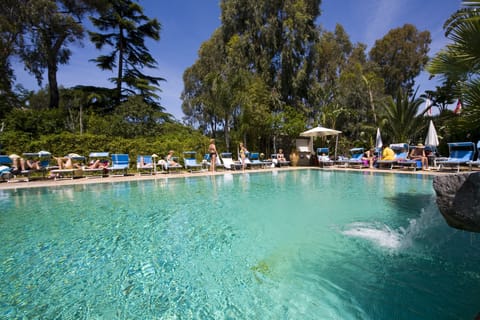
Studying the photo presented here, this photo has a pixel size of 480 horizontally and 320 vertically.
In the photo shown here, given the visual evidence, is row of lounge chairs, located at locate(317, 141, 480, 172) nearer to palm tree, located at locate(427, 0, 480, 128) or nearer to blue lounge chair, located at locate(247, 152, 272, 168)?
blue lounge chair, located at locate(247, 152, 272, 168)

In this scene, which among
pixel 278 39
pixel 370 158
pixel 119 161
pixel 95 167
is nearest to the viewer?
pixel 95 167

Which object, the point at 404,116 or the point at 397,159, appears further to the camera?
the point at 404,116

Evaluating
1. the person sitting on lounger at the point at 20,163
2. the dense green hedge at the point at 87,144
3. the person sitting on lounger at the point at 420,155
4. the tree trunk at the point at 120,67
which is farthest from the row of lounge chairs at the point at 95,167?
the tree trunk at the point at 120,67

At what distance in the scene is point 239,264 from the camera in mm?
2781

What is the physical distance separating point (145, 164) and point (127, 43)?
48.8 feet

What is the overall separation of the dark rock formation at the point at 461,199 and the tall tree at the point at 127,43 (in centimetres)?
2270

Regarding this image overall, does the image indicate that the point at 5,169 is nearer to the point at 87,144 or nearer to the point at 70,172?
the point at 70,172

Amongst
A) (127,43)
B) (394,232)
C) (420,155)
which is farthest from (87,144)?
(420,155)

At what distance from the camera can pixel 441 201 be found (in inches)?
83.2

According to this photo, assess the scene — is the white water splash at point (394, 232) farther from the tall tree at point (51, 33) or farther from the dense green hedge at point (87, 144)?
the tall tree at point (51, 33)

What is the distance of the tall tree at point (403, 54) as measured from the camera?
2981cm

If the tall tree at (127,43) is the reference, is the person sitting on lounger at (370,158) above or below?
below

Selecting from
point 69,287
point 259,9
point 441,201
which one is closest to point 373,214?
point 441,201

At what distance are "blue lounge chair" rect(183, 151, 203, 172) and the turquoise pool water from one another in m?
8.18
